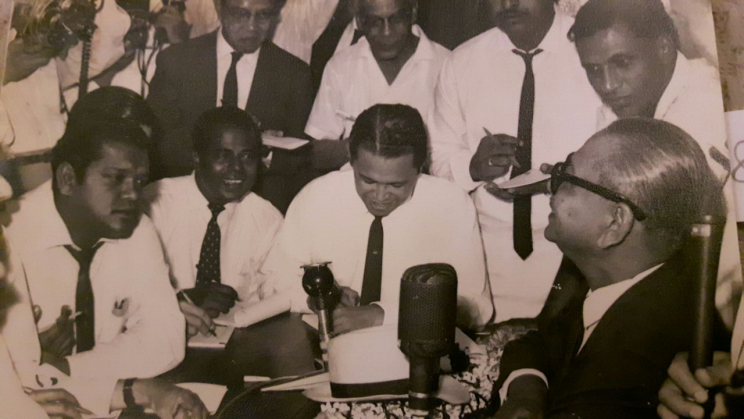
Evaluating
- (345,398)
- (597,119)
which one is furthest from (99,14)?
(597,119)

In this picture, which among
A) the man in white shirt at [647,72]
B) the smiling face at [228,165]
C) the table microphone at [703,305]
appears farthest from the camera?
the smiling face at [228,165]

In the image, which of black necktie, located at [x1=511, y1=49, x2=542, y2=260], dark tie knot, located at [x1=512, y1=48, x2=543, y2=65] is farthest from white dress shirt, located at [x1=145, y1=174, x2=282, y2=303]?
dark tie knot, located at [x1=512, y1=48, x2=543, y2=65]

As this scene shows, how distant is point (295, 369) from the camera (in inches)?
61.2

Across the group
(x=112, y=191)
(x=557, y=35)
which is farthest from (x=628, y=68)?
(x=112, y=191)

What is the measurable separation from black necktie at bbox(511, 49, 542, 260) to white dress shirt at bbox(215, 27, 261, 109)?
27.6 inches

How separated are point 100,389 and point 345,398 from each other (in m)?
0.65

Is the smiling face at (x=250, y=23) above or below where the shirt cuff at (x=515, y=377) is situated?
above

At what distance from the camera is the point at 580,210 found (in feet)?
4.88

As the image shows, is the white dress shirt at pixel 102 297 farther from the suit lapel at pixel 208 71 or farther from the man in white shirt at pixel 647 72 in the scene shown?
the man in white shirt at pixel 647 72

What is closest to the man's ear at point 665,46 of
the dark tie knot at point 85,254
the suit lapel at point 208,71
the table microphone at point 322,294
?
the table microphone at point 322,294

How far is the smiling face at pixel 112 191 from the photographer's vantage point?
1624mm

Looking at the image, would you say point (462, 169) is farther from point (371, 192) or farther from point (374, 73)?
point (374, 73)

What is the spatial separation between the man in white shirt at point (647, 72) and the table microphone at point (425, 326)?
0.58 m

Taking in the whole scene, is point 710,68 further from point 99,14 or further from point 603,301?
point 99,14
